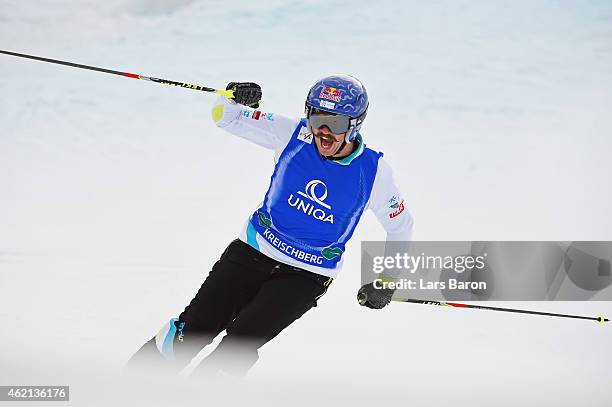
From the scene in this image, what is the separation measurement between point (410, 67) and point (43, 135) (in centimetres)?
399

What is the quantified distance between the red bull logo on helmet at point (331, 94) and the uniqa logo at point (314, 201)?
421 mm

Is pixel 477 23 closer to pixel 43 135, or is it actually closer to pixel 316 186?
pixel 43 135

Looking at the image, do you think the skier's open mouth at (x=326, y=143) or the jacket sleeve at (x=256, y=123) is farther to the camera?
the jacket sleeve at (x=256, y=123)

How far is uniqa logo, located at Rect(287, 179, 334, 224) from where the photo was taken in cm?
410

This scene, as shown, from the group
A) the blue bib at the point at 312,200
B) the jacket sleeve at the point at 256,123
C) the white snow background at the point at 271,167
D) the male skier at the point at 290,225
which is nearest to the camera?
the male skier at the point at 290,225

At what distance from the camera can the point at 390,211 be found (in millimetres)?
4254

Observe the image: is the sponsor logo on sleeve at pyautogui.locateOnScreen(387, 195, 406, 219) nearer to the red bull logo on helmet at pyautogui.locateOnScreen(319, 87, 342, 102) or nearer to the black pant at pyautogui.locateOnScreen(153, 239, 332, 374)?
the black pant at pyautogui.locateOnScreen(153, 239, 332, 374)

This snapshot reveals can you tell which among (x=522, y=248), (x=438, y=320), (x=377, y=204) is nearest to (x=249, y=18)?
(x=522, y=248)

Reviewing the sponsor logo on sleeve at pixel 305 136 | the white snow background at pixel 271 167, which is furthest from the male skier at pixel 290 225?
the white snow background at pixel 271 167

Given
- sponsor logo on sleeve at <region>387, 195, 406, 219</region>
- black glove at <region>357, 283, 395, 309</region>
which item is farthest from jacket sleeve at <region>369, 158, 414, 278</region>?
black glove at <region>357, 283, 395, 309</region>

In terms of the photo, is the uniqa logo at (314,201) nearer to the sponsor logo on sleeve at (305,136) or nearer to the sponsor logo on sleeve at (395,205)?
the sponsor logo on sleeve at (305,136)

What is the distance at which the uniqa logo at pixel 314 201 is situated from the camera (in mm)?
4098

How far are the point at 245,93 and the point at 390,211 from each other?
0.99 meters

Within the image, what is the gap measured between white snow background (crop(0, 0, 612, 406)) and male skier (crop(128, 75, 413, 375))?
30 centimetres
